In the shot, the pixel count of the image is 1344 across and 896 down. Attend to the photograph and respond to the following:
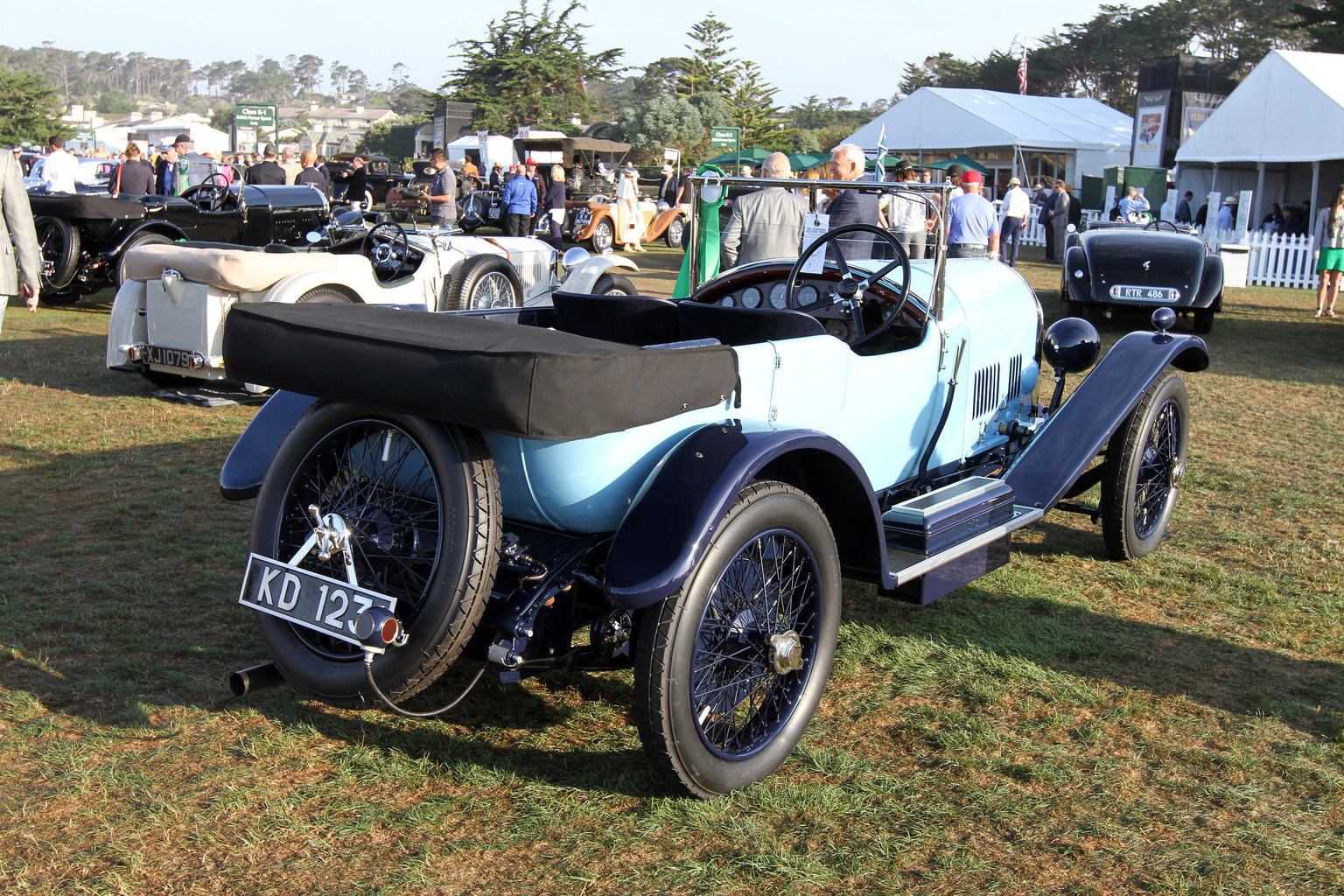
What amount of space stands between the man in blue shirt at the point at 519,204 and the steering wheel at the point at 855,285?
12598 mm

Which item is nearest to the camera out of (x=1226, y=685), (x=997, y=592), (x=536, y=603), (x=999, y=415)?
(x=536, y=603)

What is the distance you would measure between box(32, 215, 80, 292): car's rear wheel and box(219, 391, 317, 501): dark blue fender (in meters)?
9.43

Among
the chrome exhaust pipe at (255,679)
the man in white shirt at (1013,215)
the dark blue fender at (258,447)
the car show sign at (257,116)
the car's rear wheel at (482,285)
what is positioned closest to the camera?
the chrome exhaust pipe at (255,679)

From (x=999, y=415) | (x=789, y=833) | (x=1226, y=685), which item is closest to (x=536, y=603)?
(x=789, y=833)

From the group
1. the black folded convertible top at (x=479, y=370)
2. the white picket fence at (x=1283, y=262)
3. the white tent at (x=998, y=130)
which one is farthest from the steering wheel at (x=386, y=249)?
the white tent at (x=998, y=130)

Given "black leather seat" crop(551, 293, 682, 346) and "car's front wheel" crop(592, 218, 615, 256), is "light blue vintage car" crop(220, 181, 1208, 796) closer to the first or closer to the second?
"black leather seat" crop(551, 293, 682, 346)

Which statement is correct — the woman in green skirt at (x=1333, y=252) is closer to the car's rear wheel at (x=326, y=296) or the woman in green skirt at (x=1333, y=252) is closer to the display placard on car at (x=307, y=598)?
the car's rear wheel at (x=326, y=296)

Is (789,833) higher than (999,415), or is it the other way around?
(999,415)

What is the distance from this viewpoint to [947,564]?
350cm

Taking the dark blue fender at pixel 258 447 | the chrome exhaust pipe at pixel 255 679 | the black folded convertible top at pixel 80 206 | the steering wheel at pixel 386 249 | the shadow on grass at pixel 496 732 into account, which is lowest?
the shadow on grass at pixel 496 732

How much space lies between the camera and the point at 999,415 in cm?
477

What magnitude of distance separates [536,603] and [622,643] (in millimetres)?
277

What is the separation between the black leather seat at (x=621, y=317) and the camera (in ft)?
11.9

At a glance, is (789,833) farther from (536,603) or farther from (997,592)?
(997,592)
